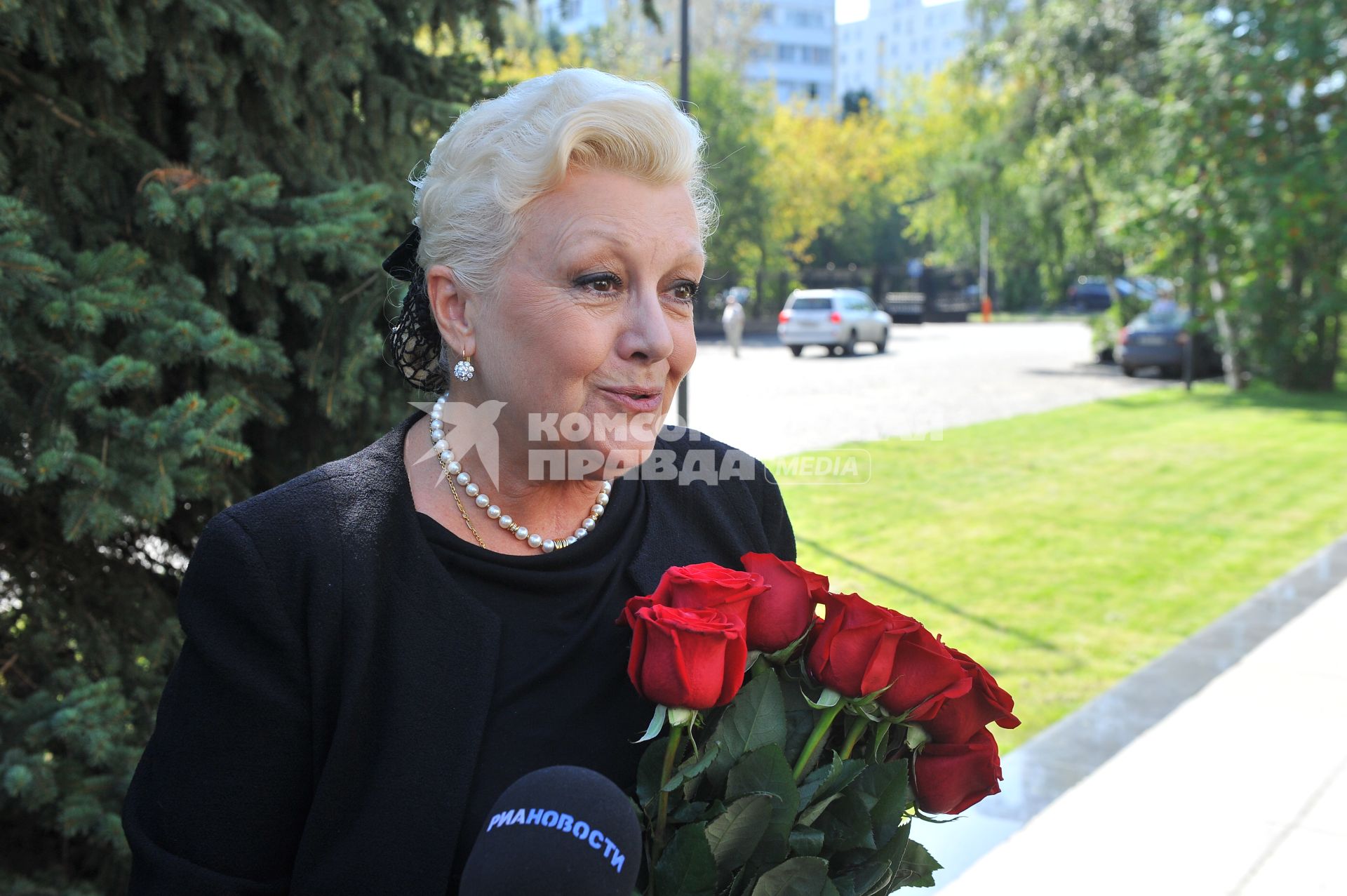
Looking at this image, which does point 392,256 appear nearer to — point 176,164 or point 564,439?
A: point 564,439

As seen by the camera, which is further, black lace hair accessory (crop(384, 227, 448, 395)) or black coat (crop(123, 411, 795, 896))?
black lace hair accessory (crop(384, 227, 448, 395))

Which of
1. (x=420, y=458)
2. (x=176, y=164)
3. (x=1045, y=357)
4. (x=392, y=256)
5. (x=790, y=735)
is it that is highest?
(x=176, y=164)

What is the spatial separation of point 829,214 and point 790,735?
47307 mm

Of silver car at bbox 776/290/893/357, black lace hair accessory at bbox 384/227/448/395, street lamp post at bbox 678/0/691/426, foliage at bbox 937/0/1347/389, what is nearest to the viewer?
black lace hair accessory at bbox 384/227/448/395

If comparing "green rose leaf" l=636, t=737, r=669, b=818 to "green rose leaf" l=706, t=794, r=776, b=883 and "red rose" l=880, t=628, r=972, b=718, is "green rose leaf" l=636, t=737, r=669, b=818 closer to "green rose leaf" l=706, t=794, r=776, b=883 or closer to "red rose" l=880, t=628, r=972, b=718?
"green rose leaf" l=706, t=794, r=776, b=883

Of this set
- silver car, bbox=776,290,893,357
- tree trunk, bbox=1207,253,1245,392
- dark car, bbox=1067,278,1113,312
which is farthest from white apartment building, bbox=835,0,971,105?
tree trunk, bbox=1207,253,1245,392

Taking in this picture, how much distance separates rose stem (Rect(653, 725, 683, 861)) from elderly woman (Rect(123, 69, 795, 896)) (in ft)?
1.10

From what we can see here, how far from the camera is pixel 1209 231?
60.5ft

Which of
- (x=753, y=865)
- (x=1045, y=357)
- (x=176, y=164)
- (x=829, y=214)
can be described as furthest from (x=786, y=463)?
(x=829, y=214)

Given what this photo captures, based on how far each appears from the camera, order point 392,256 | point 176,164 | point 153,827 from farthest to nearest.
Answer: point 176,164 < point 392,256 < point 153,827

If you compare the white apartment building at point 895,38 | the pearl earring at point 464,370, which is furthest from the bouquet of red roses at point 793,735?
the white apartment building at point 895,38

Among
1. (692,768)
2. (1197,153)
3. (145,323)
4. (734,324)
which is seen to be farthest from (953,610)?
(734,324)

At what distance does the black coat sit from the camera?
1569 millimetres

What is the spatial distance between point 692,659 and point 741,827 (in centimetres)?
19
